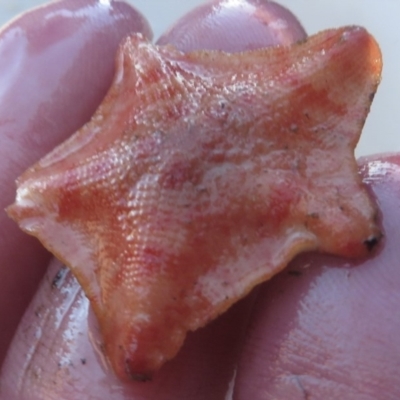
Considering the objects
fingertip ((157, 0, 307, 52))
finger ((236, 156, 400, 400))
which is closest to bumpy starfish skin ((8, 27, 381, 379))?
finger ((236, 156, 400, 400))

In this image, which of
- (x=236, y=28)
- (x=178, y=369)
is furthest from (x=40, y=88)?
(x=178, y=369)

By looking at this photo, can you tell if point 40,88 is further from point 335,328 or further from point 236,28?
point 335,328

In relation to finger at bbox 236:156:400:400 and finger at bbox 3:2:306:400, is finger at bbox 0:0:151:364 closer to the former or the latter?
finger at bbox 3:2:306:400

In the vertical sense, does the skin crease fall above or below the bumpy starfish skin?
below

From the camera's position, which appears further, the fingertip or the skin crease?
the fingertip

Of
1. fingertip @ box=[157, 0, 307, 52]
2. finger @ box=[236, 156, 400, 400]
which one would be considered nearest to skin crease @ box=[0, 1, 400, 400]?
finger @ box=[236, 156, 400, 400]

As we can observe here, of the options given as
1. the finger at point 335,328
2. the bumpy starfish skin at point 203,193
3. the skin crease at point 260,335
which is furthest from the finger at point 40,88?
the finger at point 335,328

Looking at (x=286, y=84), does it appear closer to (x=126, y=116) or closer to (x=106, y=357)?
(x=126, y=116)

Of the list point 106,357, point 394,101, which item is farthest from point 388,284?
point 394,101
